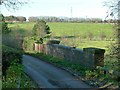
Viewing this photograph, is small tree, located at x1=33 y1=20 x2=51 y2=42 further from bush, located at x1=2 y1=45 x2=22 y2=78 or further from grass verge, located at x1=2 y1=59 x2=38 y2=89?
grass verge, located at x1=2 y1=59 x2=38 y2=89

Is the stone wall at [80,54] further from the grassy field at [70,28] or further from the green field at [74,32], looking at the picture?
the grassy field at [70,28]

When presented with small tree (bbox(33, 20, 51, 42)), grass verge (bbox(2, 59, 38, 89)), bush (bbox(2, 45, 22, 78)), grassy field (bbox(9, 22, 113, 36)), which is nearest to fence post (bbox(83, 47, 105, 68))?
bush (bbox(2, 45, 22, 78))

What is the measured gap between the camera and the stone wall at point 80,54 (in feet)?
71.2

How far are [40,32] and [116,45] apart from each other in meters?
36.4

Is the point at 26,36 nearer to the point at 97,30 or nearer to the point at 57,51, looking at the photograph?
the point at 97,30

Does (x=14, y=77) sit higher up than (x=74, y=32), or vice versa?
(x=14, y=77)

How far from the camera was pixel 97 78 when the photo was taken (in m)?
18.0

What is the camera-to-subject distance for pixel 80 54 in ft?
82.4

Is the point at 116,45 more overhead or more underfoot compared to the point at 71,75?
more overhead

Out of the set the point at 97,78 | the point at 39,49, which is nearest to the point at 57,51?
the point at 39,49

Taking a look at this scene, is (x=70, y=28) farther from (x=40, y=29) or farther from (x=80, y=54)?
(x=80, y=54)

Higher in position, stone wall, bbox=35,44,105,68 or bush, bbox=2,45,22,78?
bush, bbox=2,45,22,78

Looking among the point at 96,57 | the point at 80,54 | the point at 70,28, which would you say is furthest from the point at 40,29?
the point at 96,57

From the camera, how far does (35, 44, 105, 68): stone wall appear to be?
71.2 feet
